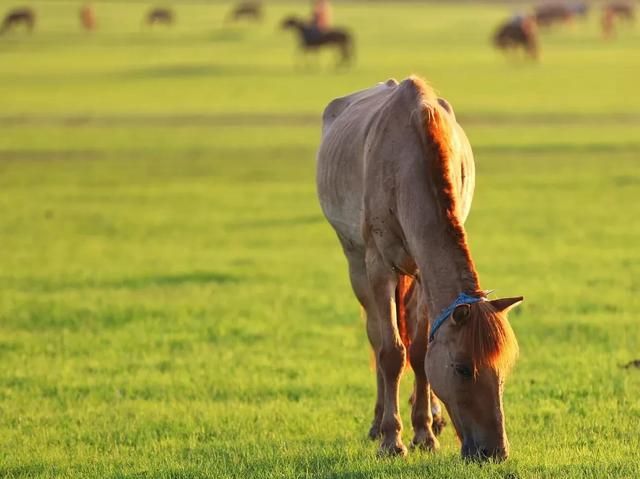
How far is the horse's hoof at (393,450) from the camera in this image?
6750 millimetres

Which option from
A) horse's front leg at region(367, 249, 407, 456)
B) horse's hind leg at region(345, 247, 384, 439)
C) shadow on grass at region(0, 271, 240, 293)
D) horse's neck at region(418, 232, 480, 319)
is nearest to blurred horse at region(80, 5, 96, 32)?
shadow on grass at region(0, 271, 240, 293)

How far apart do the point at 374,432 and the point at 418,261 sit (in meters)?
1.51

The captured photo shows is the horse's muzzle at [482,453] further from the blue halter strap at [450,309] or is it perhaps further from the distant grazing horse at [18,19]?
the distant grazing horse at [18,19]

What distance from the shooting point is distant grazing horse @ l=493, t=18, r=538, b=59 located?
5650 cm

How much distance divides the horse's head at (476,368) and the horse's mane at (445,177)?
23 cm

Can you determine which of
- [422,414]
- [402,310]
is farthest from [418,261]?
[402,310]

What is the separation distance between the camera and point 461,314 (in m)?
5.70

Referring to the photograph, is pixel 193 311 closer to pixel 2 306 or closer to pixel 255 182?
pixel 2 306

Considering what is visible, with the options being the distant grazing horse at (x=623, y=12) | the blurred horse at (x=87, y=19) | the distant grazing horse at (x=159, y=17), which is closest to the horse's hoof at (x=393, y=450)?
the blurred horse at (x=87, y=19)

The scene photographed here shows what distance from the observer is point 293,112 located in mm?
34281

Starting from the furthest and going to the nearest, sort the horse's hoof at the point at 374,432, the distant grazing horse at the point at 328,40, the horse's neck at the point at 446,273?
1. the distant grazing horse at the point at 328,40
2. the horse's hoof at the point at 374,432
3. the horse's neck at the point at 446,273

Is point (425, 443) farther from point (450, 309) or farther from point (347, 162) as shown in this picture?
point (347, 162)

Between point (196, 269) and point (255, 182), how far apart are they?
797 centimetres

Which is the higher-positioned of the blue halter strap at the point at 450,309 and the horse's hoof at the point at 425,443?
the blue halter strap at the point at 450,309
